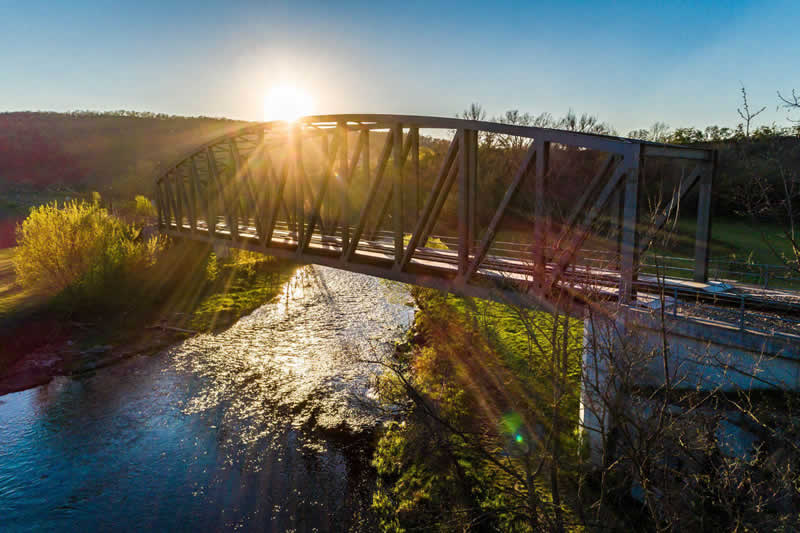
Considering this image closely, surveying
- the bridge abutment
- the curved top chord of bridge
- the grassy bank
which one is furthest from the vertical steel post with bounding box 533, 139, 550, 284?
the bridge abutment

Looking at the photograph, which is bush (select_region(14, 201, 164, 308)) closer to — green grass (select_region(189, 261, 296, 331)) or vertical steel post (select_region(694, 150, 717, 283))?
green grass (select_region(189, 261, 296, 331))

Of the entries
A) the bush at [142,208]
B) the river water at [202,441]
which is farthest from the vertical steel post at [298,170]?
the bush at [142,208]

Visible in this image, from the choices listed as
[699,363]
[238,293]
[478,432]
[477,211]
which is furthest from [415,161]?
[238,293]

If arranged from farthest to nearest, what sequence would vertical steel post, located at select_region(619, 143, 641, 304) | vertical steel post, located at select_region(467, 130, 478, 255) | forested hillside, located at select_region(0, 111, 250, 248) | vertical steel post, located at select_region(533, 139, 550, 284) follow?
forested hillside, located at select_region(0, 111, 250, 248) < vertical steel post, located at select_region(467, 130, 478, 255) < vertical steel post, located at select_region(533, 139, 550, 284) < vertical steel post, located at select_region(619, 143, 641, 304)

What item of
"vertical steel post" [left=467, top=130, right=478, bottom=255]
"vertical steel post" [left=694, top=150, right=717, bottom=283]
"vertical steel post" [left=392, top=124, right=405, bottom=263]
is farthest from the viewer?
"vertical steel post" [left=392, top=124, right=405, bottom=263]

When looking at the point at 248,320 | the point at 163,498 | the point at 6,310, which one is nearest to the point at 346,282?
the point at 248,320

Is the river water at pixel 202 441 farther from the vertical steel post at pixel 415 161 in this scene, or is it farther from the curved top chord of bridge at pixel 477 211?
the vertical steel post at pixel 415 161

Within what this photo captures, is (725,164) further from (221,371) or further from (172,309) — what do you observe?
(172,309)
